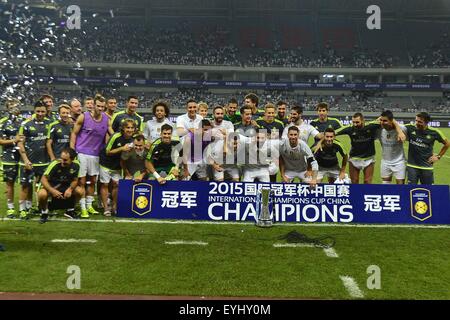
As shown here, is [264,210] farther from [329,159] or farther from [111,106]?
[111,106]

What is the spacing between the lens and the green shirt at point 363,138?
26.8 ft

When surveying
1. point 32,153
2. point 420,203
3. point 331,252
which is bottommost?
point 331,252

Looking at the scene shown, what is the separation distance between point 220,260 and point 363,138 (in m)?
4.37

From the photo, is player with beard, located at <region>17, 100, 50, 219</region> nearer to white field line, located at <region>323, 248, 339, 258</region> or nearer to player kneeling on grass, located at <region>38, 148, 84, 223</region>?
player kneeling on grass, located at <region>38, 148, 84, 223</region>

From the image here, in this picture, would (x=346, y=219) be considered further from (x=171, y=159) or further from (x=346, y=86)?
(x=346, y=86)

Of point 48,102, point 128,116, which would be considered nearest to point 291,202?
point 128,116

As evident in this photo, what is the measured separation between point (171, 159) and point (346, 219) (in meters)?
3.29

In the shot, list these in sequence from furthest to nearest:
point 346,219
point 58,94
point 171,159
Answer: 1. point 58,94
2. point 171,159
3. point 346,219

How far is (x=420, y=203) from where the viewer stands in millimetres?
7199

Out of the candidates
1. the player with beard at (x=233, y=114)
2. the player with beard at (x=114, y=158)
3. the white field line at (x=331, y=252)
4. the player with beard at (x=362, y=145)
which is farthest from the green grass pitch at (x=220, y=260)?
the player with beard at (x=233, y=114)

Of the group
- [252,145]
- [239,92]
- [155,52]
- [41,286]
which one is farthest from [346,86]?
[41,286]

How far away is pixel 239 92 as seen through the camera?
49.7 metres

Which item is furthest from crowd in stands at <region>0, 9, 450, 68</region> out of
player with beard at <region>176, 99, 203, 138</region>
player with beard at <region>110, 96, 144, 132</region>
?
player with beard at <region>176, 99, 203, 138</region>

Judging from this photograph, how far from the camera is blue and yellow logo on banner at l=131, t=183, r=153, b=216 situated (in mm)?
7285
